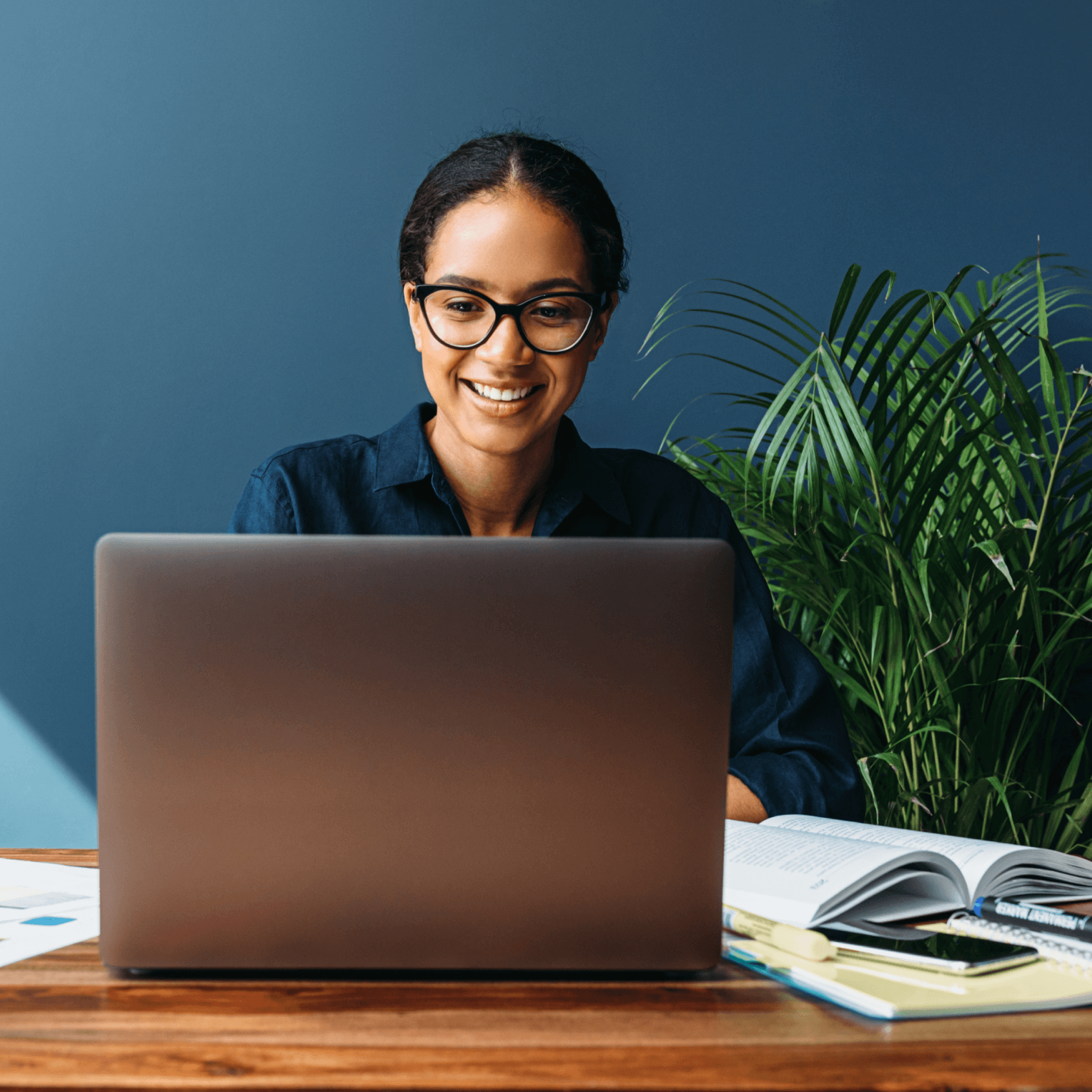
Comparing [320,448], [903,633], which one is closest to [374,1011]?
[320,448]

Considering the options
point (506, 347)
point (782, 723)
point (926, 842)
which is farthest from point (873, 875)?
point (506, 347)

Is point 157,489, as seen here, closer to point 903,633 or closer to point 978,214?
point 903,633

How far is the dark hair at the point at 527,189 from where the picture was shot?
132 cm

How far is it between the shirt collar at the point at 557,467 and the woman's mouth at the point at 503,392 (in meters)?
0.14

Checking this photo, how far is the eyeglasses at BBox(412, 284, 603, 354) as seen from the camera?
4.14ft

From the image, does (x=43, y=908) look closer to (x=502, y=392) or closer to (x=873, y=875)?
(x=873, y=875)

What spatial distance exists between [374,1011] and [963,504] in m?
1.63

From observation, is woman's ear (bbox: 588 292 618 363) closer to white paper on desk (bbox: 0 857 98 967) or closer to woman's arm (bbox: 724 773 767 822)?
woman's arm (bbox: 724 773 767 822)

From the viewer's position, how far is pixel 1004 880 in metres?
0.81

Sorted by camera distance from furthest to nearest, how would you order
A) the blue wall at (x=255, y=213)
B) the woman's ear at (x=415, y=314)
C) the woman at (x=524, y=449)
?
the blue wall at (x=255, y=213)
the woman's ear at (x=415, y=314)
the woman at (x=524, y=449)

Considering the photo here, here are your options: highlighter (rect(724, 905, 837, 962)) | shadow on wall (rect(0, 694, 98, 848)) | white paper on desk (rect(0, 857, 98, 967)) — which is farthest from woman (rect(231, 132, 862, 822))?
shadow on wall (rect(0, 694, 98, 848))

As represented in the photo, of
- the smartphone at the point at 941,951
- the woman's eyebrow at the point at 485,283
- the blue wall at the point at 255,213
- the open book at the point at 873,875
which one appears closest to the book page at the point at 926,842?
the open book at the point at 873,875

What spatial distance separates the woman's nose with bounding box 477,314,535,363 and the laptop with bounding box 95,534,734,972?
742 millimetres

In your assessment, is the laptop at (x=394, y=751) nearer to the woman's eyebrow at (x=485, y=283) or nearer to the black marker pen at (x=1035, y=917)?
the black marker pen at (x=1035, y=917)
